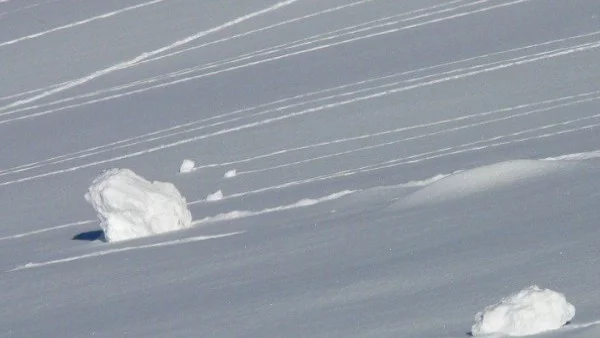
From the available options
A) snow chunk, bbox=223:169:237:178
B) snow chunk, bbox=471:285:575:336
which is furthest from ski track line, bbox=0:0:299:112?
snow chunk, bbox=471:285:575:336


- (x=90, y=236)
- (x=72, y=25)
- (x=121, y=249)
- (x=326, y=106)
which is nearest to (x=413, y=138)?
(x=326, y=106)

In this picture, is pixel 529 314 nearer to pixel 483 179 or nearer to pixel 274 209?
pixel 483 179

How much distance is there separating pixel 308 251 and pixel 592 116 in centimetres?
272

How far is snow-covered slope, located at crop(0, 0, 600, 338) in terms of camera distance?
459cm

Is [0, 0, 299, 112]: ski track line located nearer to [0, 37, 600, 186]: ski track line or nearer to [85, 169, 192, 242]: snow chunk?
[0, 37, 600, 186]: ski track line

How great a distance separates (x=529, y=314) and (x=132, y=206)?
137 inches

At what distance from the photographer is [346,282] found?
4758mm

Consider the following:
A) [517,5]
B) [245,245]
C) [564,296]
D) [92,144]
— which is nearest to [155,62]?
[92,144]

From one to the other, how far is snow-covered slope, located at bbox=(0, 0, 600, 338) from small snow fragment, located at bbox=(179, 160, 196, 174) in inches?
3.4

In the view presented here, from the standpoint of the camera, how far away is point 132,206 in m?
6.71

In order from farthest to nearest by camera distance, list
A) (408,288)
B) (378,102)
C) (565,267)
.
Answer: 1. (378,102)
2. (408,288)
3. (565,267)

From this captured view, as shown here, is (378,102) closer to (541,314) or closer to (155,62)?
(155,62)

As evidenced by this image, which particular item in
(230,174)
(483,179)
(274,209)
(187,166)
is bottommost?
(483,179)

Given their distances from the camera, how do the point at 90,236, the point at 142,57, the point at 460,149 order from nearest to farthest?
the point at 90,236
the point at 460,149
the point at 142,57
